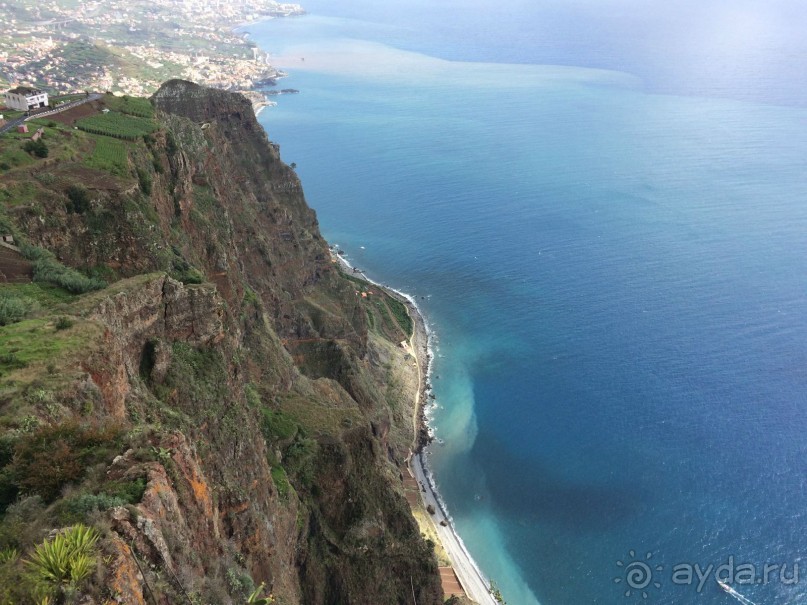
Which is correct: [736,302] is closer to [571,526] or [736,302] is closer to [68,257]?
[571,526]

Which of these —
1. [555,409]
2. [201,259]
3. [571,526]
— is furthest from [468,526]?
[201,259]

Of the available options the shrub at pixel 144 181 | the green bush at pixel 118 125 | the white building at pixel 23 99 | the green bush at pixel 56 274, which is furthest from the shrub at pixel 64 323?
the white building at pixel 23 99

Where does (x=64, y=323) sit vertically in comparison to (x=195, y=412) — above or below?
above

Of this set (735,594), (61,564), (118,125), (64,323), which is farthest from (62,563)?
(735,594)

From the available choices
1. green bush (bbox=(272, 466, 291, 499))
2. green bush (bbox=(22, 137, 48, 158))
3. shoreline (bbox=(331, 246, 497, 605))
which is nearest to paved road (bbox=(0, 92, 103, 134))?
green bush (bbox=(22, 137, 48, 158))

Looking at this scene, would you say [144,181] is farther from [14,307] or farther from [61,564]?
[61,564]

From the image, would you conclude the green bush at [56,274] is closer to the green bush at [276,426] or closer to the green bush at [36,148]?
the green bush at [36,148]
